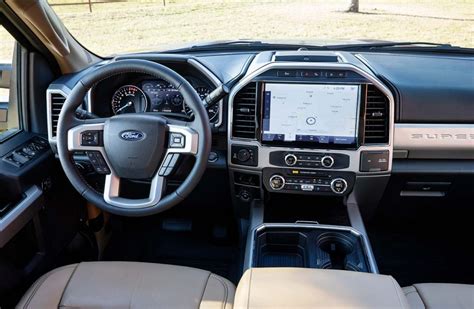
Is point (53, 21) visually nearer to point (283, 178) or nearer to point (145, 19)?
point (283, 178)

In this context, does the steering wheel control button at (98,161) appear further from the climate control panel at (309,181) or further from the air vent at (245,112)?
the climate control panel at (309,181)

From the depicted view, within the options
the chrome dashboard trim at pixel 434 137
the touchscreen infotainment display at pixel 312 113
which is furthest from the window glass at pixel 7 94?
the chrome dashboard trim at pixel 434 137

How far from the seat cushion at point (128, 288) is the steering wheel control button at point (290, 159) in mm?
719

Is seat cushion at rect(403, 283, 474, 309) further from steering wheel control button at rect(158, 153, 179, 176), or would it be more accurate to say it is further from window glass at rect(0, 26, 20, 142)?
window glass at rect(0, 26, 20, 142)

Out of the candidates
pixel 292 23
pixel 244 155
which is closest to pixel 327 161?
pixel 244 155

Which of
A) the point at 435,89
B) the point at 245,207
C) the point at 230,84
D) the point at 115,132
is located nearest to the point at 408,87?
the point at 435,89

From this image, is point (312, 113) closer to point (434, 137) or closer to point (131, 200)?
point (434, 137)

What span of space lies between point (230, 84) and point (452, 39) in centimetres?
141

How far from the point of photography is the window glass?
263 centimetres

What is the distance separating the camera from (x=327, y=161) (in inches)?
94.0

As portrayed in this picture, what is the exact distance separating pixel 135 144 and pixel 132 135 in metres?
0.04

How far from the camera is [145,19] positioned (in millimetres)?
3975

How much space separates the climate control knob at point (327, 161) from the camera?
238 cm

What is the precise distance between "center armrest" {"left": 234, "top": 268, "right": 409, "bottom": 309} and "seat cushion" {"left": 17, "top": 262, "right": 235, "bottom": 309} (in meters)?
0.22
